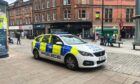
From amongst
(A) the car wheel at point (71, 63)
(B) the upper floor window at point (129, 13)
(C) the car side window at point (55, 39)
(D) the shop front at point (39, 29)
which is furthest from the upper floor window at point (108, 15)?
(A) the car wheel at point (71, 63)

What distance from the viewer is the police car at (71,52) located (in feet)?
24.5

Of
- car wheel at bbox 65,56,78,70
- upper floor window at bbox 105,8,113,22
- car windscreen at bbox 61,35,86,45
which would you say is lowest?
car wheel at bbox 65,56,78,70

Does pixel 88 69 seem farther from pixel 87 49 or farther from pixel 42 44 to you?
pixel 42 44

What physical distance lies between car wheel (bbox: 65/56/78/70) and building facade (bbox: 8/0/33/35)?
128 feet

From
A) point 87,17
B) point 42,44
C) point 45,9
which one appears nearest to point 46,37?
point 42,44

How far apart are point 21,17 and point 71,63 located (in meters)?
45.5

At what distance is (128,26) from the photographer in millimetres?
35562

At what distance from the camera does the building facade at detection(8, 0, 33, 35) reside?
4675cm

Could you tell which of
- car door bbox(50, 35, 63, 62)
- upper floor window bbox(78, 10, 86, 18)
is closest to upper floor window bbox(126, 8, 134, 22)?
upper floor window bbox(78, 10, 86, 18)

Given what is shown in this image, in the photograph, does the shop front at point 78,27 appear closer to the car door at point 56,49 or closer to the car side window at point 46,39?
the car side window at point 46,39

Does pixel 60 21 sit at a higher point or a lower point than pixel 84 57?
higher

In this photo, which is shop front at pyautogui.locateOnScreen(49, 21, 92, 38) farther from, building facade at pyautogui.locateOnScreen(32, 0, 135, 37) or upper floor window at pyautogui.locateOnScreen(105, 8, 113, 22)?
upper floor window at pyautogui.locateOnScreen(105, 8, 113, 22)

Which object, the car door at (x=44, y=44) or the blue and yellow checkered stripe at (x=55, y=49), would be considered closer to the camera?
the blue and yellow checkered stripe at (x=55, y=49)

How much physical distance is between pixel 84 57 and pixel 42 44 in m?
3.10
